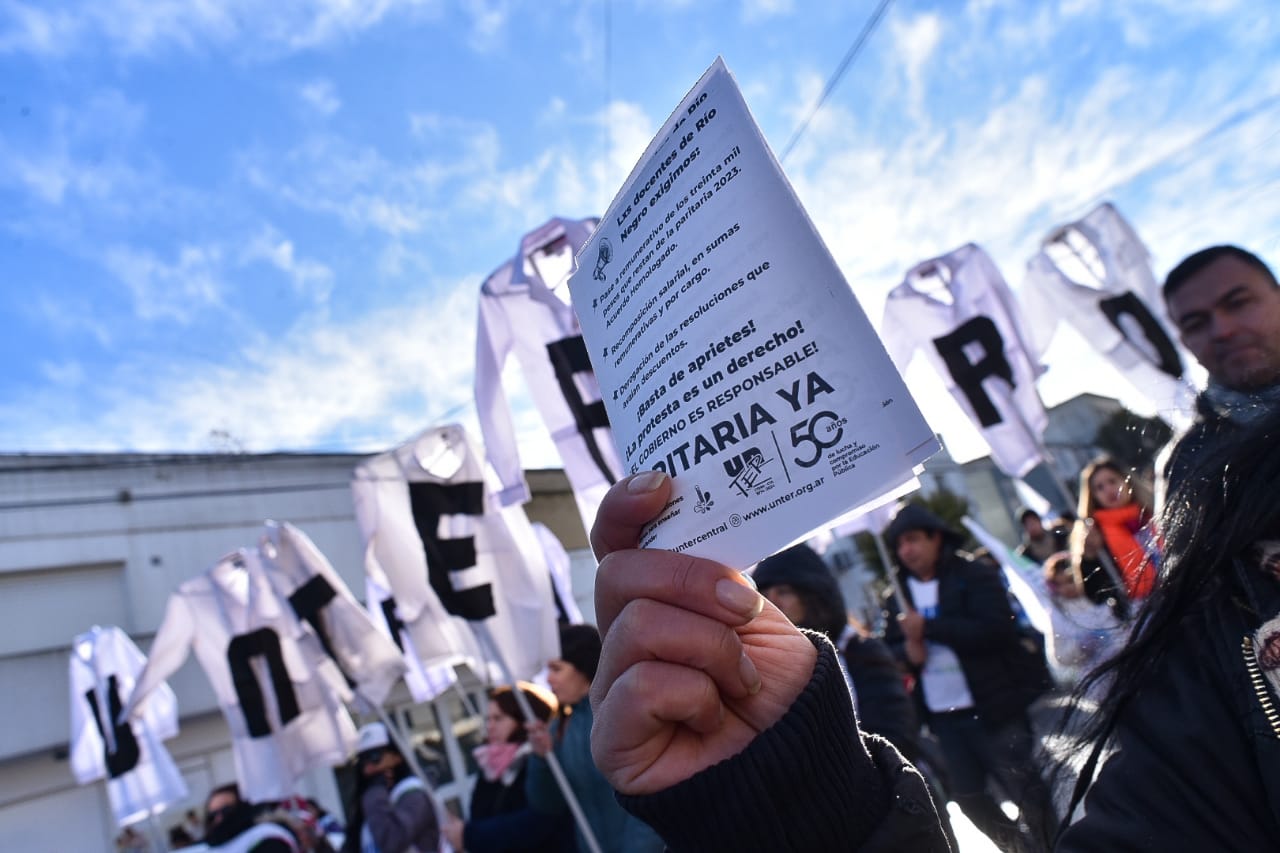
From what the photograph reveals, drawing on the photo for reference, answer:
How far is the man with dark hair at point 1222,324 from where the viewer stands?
3.61 ft

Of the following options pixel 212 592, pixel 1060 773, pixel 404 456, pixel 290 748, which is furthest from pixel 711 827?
pixel 212 592

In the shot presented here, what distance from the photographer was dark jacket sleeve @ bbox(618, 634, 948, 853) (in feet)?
2.98

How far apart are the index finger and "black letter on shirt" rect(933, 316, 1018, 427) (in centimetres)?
527

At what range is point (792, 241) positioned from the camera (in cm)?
86

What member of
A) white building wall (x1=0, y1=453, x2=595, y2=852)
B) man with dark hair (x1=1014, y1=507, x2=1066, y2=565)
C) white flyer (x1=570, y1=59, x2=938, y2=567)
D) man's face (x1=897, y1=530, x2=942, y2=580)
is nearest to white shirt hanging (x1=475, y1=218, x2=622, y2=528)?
man's face (x1=897, y1=530, x2=942, y2=580)

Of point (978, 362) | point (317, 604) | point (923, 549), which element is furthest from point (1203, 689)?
point (317, 604)

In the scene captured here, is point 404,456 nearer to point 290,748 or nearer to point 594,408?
point 594,408

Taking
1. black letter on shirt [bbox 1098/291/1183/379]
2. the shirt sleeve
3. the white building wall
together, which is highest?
the white building wall

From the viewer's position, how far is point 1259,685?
81 cm

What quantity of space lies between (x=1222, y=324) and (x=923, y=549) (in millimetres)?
2637

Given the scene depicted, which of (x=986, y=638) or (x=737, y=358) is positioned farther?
(x=986, y=638)

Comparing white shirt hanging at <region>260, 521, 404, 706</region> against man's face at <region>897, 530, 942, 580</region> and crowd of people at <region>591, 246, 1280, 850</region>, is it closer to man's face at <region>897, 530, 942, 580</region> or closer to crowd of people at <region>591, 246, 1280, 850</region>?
man's face at <region>897, 530, 942, 580</region>

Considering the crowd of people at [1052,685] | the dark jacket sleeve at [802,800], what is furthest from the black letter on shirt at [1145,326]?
the dark jacket sleeve at [802,800]

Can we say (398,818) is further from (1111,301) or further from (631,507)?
(1111,301)
